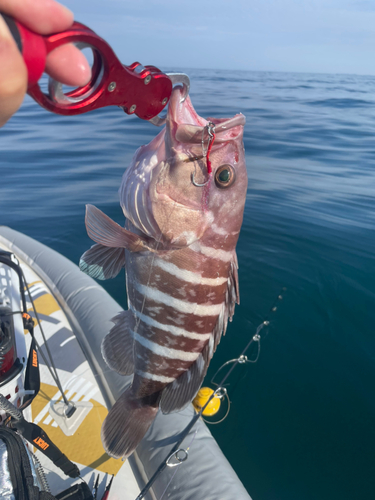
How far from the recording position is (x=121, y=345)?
1.84 meters

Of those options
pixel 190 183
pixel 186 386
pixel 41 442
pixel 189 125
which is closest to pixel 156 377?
pixel 186 386

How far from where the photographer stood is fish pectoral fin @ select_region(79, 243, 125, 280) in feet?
5.51

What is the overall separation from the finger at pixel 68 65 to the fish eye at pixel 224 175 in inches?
33.3

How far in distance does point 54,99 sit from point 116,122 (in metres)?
15.0

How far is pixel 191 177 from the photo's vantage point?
1543 millimetres

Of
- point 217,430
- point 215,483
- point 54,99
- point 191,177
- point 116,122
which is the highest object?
point 116,122

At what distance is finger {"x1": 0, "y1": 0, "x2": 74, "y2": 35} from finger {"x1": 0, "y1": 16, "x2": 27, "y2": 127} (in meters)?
0.05

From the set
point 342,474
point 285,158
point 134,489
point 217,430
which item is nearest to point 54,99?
point 134,489

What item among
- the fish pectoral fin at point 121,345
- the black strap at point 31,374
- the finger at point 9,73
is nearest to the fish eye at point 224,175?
the fish pectoral fin at point 121,345

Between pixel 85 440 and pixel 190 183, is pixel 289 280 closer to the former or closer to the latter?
pixel 85 440

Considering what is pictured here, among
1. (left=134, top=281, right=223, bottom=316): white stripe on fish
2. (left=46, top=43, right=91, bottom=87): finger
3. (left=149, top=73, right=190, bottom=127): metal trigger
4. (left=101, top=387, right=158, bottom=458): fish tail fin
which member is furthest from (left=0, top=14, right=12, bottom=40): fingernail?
(left=101, top=387, right=158, bottom=458): fish tail fin

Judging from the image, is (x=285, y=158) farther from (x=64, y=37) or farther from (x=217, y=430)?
(x=64, y=37)

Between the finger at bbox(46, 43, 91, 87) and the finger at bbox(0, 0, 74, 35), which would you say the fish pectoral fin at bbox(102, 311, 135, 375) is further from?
the finger at bbox(0, 0, 74, 35)

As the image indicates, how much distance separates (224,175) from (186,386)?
114 cm
